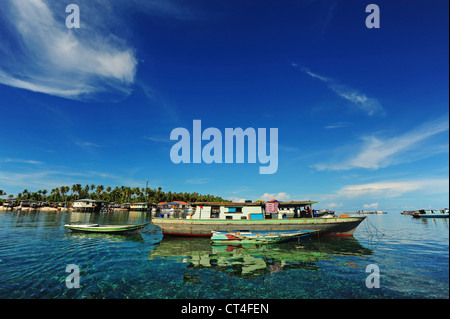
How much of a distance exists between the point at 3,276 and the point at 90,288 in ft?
23.6

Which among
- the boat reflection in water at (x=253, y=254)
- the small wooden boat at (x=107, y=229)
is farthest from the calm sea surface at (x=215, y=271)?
the small wooden boat at (x=107, y=229)

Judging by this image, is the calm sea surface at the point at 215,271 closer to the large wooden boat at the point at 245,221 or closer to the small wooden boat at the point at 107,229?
the large wooden boat at the point at 245,221

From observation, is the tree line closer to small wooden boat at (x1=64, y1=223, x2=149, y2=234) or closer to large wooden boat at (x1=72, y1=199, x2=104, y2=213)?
large wooden boat at (x1=72, y1=199, x2=104, y2=213)

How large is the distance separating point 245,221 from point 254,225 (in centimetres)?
136

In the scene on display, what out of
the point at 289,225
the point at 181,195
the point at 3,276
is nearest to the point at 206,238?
the point at 289,225

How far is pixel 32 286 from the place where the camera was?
454 inches

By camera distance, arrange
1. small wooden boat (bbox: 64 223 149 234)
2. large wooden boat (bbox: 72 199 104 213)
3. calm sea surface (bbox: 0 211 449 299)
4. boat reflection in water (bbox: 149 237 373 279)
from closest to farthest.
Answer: calm sea surface (bbox: 0 211 449 299) → boat reflection in water (bbox: 149 237 373 279) → small wooden boat (bbox: 64 223 149 234) → large wooden boat (bbox: 72 199 104 213)

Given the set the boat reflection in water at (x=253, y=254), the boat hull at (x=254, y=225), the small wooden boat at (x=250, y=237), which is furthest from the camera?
the boat hull at (x=254, y=225)

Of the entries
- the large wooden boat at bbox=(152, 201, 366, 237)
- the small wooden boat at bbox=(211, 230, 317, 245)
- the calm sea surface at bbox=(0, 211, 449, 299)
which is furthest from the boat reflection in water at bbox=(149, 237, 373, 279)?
the large wooden boat at bbox=(152, 201, 366, 237)

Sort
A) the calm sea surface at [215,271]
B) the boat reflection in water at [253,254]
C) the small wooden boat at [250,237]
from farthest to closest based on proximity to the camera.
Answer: the small wooden boat at [250,237] → the boat reflection in water at [253,254] → the calm sea surface at [215,271]

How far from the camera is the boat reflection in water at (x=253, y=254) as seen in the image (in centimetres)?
1552

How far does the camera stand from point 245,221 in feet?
86.5

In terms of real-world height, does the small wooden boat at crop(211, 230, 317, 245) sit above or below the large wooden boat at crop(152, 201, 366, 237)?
below

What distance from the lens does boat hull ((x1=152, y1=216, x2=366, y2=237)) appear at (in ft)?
85.8
